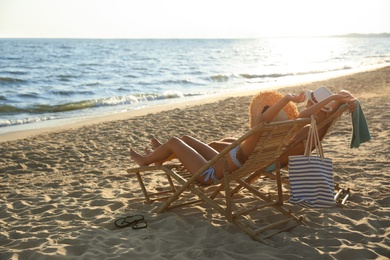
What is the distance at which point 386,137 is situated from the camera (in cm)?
677

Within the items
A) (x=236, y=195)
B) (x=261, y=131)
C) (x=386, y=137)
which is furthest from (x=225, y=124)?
(x=261, y=131)

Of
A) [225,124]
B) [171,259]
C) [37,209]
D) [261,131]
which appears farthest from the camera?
[225,124]

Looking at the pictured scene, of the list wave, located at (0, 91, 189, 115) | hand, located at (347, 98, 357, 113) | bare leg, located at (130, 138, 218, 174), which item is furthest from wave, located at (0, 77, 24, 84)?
hand, located at (347, 98, 357, 113)

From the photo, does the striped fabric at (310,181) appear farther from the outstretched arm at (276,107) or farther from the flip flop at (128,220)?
the flip flop at (128,220)

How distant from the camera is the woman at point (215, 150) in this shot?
351cm

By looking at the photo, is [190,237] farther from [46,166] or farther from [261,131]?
[46,166]

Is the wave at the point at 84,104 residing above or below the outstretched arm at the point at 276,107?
below

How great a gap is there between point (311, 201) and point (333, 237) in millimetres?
315

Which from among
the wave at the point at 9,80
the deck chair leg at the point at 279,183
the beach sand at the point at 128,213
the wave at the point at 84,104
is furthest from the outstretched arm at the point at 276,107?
the wave at the point at 9,80

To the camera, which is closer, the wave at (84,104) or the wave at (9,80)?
the wave at (84,104)

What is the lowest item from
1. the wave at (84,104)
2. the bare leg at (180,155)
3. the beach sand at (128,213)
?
the wave at (84,104)

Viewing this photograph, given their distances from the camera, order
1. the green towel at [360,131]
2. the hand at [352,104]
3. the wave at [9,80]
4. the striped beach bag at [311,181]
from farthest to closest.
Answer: the wave at [9,80] → the green towel at [360,131] → the hand at [352,104] → the striped beach bag at [311,181]

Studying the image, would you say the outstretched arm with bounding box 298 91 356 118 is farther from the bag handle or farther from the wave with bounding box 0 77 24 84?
the wave with bounding box 0 77 24 84

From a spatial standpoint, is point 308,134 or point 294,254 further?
point 308,134
